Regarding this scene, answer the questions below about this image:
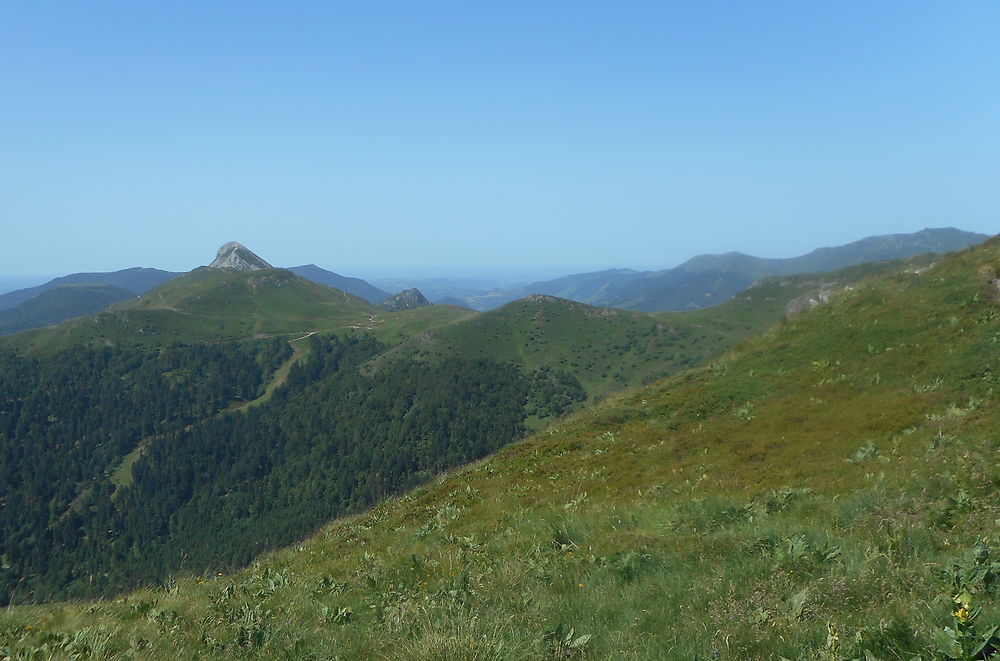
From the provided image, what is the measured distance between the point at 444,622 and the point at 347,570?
704cm

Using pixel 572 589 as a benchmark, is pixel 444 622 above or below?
above

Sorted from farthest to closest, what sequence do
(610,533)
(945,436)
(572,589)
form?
(945,436) → (610,533) → (572,589)

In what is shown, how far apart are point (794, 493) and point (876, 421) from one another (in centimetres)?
851

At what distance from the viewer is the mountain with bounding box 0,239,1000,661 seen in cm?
575

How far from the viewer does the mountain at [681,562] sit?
5750 millimetres

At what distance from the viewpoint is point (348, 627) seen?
23.8ft

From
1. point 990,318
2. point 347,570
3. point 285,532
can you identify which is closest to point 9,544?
point 285,532

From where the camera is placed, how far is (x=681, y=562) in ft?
29.8

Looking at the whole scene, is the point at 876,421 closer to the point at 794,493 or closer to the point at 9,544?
the point at 794,493

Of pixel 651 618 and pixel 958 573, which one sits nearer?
pixel 958 573

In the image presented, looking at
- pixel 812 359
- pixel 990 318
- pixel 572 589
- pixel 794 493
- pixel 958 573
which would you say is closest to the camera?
pixel 958 573

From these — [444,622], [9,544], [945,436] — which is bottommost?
[9,544]

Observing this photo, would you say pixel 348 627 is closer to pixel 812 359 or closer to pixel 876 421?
pixel 876 421

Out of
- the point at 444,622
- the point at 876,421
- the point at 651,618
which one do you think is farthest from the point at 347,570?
the point at 876,421
